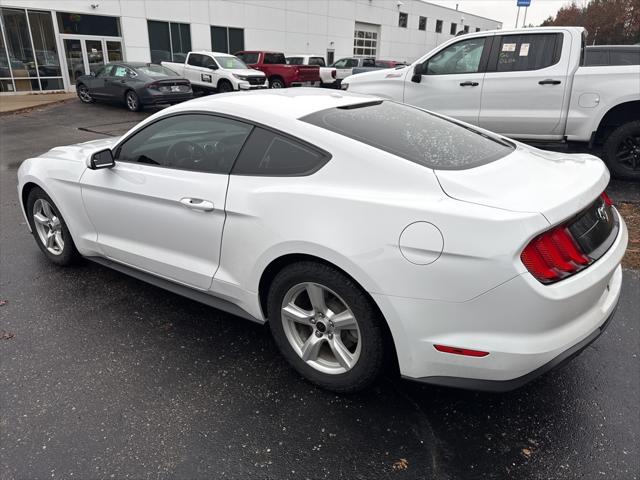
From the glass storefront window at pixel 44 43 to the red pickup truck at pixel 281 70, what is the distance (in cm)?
816

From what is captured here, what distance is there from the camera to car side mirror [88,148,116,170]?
129 inches

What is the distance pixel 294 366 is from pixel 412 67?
636 centimetres

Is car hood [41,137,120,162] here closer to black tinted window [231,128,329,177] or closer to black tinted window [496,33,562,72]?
black tinted window [231,128,329,177]

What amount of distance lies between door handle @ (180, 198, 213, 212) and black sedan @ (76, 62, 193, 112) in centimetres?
1361

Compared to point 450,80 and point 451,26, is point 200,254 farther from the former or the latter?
point 451,26

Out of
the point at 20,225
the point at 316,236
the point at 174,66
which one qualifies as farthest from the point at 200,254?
the point at 174,66

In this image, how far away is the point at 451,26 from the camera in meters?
53.9

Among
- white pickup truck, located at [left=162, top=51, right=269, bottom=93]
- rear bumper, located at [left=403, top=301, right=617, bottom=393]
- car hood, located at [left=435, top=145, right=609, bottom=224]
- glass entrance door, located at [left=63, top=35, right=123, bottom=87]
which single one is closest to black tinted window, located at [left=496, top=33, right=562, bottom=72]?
car hood, located at [left=435, top=145, right=609, bottom=224]

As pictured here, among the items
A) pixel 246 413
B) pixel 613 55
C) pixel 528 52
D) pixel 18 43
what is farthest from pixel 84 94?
pixel 246 413

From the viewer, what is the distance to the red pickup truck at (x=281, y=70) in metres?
20.7

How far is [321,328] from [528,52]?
6153 millimetres

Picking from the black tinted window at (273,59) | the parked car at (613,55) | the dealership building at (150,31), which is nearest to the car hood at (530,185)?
the parked car at (613,55)

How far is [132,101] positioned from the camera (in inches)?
610

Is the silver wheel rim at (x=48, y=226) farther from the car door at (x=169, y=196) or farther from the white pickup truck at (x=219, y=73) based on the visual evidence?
the white pickup truck at (x=219, y=73)
